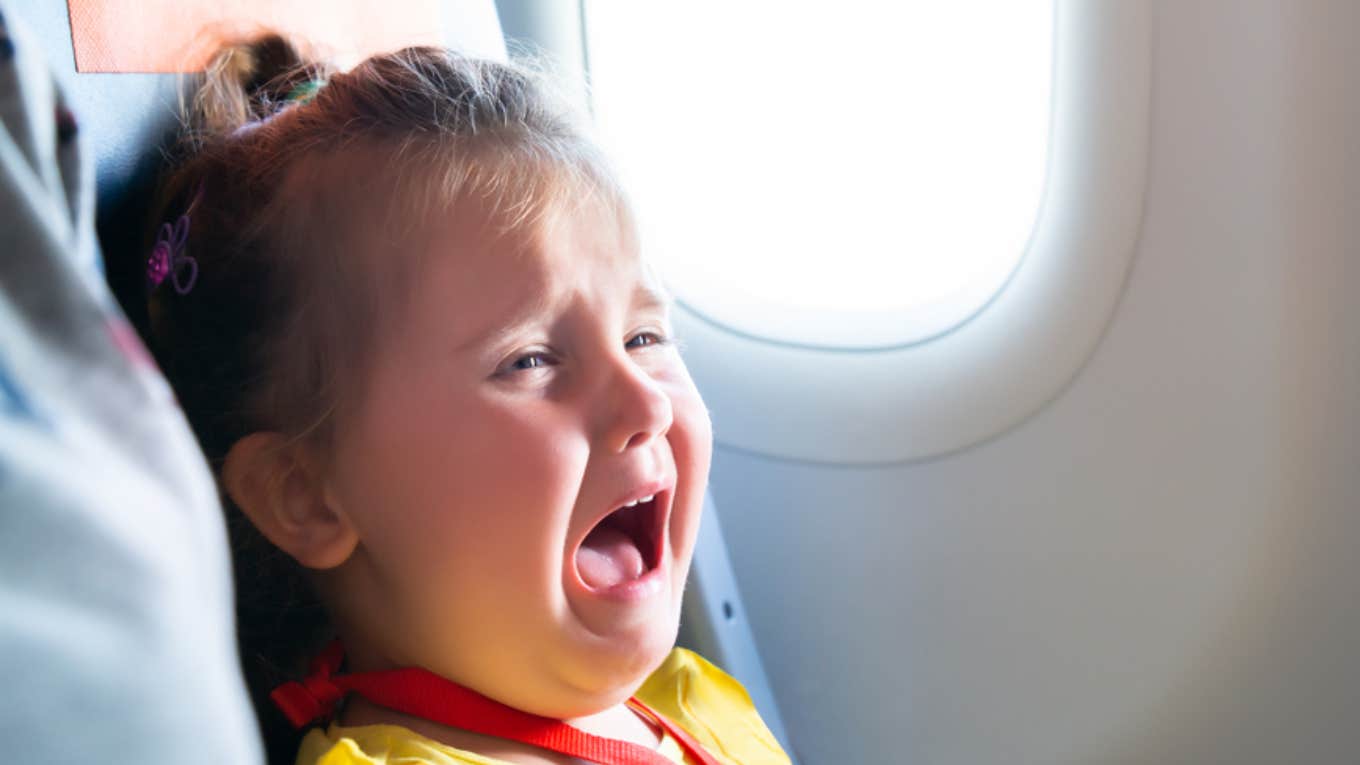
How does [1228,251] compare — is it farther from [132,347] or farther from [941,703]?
[132,347]

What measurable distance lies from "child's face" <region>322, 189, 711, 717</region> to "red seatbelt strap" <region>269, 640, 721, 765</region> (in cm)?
1

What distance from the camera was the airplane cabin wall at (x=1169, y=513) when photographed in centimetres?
112

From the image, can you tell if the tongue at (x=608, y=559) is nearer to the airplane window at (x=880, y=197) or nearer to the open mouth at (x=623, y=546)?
the open mouth at (x=623, y=546)

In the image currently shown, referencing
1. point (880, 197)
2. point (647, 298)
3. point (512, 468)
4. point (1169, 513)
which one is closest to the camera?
point (512, 468)

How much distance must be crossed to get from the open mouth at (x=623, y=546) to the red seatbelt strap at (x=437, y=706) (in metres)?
0.11

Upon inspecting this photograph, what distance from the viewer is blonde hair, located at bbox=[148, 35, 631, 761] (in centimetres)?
77

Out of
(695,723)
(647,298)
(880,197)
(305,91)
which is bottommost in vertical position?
(695,723)

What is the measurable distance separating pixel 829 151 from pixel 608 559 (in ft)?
2.47

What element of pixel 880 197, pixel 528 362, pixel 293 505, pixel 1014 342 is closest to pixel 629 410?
pixel 528 362

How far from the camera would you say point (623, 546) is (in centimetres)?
85

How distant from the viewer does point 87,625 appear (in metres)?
0.35

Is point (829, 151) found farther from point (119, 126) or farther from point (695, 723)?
point (119, 126)

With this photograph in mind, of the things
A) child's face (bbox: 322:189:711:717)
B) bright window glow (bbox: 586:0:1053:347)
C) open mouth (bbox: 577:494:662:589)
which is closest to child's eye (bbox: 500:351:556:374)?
child's face (bbox: 322:189:711:717)

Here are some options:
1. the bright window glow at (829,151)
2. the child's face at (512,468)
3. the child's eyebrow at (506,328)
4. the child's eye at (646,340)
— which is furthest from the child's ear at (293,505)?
the bright window glow at (829,151)
